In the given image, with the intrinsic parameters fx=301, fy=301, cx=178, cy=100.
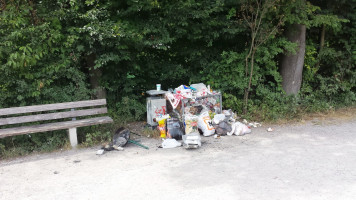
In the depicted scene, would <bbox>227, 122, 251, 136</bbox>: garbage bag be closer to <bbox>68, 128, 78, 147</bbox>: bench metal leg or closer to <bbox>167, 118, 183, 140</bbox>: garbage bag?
<bbox>167, 118, 183, 140</bbox>: garbage bag

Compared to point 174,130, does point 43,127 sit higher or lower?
higher

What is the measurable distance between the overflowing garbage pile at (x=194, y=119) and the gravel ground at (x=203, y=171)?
0.23 m

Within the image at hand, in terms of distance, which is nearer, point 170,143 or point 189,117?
point 170,143

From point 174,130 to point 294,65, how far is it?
393 cm

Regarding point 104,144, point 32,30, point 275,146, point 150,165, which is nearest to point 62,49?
point 32,30

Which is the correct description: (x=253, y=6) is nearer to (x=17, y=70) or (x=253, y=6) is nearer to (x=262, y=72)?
(x=262, y=72)

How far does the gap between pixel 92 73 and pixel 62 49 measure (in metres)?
0.98

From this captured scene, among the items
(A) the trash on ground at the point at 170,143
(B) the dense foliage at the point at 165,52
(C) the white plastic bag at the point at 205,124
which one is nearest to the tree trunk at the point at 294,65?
(B) the dense foliage at the point at 165,52

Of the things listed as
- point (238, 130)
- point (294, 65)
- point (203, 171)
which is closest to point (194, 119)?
point (238, 130)

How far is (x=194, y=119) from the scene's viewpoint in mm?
5586

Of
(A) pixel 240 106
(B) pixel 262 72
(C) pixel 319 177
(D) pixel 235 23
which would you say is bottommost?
(C) pixel 319 177

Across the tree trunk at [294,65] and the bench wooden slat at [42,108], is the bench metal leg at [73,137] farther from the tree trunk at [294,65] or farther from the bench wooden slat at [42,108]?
the tree trunk at [294,65]

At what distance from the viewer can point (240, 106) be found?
746cm

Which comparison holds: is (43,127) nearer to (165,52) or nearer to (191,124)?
(191,124)
